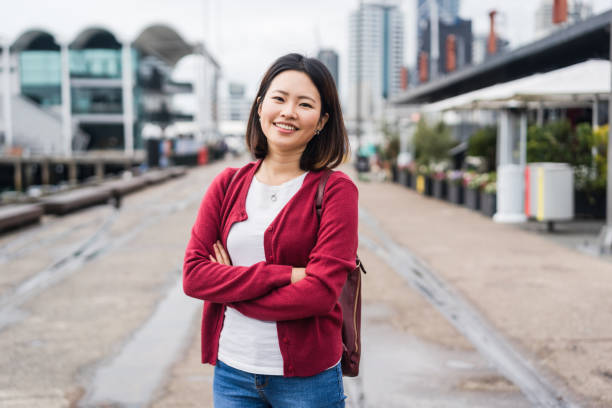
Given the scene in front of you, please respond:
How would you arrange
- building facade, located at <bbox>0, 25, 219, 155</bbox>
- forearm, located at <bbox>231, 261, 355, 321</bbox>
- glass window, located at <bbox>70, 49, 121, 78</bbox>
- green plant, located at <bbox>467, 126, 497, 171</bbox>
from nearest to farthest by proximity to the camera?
1. forearm, located at <bbox>231, 261, 355, 321</bbox>
2. green plant, located at <bbox>467, 126, 497, 171</bbox>
3. building facade, located at <bbox>0, 25, 219, 155</bbox>
4. glass window, located at <bbox>70, 49, 121, 78</bbox>

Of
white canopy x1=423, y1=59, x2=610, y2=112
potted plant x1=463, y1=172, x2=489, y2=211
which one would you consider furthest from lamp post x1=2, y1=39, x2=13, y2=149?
white canopy x1=423, y1=59, x2=610, y2=112

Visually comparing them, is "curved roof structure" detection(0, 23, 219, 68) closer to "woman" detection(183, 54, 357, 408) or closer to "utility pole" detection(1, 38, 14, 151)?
"utility pole" detection(1, 38, 14, 151)

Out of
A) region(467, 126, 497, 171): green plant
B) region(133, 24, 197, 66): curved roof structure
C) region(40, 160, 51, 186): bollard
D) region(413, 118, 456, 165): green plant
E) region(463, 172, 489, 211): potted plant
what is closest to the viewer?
region(463, 172, 489, 211): potted plant

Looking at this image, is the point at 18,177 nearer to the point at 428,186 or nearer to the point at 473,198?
the point at 428,186

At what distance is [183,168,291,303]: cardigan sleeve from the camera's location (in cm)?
208

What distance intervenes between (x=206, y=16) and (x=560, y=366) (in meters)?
68.9

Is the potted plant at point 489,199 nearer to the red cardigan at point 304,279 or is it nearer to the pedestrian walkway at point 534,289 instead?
the pedestrian walkway at point 534,289

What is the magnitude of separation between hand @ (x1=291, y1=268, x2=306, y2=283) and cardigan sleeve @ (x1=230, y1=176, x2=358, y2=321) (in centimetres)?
2

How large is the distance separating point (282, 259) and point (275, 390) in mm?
395

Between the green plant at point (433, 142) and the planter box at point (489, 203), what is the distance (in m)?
6.41

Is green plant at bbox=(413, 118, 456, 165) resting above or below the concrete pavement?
above

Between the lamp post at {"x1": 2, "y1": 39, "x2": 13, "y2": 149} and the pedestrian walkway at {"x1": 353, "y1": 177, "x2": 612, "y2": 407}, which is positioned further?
the lamp post at {"x1": 2, "y1": 39, "x2": 13, "y2": 149}

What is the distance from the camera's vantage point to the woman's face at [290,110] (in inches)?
85.9

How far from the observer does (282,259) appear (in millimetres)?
2135
